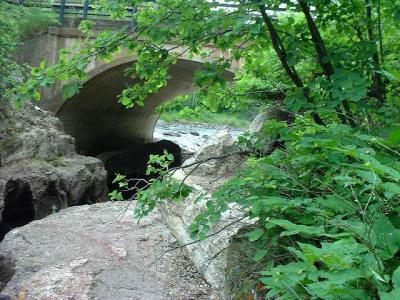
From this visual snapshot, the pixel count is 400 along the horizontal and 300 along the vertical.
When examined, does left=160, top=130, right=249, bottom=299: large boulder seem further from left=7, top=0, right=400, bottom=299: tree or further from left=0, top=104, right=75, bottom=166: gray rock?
left=0, top=104, right=75, bottom=166: gray rock

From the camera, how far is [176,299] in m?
3.43

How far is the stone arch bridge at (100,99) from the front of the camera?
10.6 m

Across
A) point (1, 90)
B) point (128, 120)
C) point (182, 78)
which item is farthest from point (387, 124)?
point (128, 120)

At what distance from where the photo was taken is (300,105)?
7.32ft

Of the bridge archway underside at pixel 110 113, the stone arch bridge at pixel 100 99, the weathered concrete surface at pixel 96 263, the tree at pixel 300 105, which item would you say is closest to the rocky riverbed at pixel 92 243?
the weathered concrete surface at pixel 96 263

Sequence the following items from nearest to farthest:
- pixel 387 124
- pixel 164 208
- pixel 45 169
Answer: pixel 387 124 → pixel 164 208 → pixel 45 169

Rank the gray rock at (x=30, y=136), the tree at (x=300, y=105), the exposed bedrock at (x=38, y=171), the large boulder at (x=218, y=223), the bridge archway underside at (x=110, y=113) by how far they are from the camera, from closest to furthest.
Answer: the tree at (x=300, y=105)
the large boulder at (x=218, y=223)
the exposed bedrock at (x=38, y=171)
the gray rock at (x=30, y=136)
the bridge archway underside at (x=110, y=113)

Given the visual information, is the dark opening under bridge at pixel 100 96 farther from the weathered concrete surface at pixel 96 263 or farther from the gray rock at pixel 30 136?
the weathered concrete surface at pixel 96 263

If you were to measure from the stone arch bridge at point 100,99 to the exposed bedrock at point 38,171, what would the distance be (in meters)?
1.79

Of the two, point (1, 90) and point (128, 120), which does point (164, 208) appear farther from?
point (128, 120)

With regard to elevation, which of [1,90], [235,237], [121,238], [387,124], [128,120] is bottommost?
[128,120]

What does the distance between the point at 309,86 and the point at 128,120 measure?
14.3 meters

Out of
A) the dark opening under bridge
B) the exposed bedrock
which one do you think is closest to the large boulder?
the dark opening under bridge

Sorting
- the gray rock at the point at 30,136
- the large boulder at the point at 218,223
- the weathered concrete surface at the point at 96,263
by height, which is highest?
the large boulder at the point at 218,223
